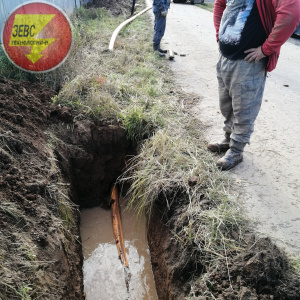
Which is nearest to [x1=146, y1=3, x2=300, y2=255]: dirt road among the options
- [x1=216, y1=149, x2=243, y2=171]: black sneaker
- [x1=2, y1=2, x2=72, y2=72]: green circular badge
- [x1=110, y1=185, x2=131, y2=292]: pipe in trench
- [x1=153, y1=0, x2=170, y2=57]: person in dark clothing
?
[x1=216, y1=149, x2=243, y2=171]: black sneaker

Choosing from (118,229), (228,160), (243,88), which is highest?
(243,88)

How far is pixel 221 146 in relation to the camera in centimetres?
354

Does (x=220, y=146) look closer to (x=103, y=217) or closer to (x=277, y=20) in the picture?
(x=277, y=20)

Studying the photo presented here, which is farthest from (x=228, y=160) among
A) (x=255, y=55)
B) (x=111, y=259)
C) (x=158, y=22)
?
(x=158, y=22)

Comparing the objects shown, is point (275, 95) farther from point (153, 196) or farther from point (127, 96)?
point (153, 196)

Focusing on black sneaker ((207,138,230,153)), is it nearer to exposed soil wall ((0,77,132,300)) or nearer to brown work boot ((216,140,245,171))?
brown work boot ((216,140,245,171))

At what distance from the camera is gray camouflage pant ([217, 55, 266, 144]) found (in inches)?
108

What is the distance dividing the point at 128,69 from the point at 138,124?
1.84 m

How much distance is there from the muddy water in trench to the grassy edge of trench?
382 mm

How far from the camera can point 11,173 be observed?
Answer: 2594mm

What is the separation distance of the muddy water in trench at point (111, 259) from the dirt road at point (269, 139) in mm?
1343

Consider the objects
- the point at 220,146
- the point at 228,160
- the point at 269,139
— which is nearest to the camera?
the point at 228,160

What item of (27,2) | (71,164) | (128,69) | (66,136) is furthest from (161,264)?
(27,2)

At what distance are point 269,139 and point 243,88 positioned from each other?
4.49ft
